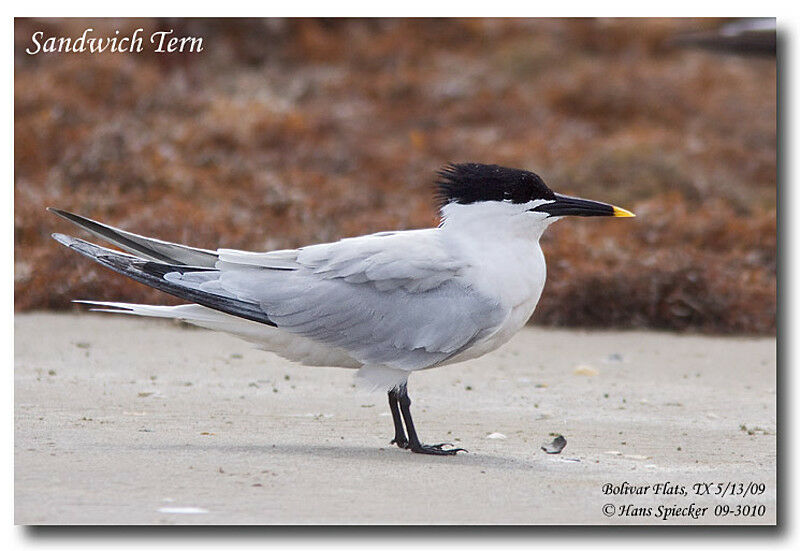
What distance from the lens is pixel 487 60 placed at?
15.1 meters

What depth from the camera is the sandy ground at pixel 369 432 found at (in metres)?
3.88

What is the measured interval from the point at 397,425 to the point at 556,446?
0.63 m

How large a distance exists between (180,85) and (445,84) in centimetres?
300

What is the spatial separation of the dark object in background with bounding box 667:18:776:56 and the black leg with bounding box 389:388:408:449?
7974mm

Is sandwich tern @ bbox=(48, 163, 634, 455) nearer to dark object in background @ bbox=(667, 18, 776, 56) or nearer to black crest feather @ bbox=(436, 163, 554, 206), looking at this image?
black crest feather @ bbox=(436, 163, 554, 206)

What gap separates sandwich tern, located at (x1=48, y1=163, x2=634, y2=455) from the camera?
15.5ft

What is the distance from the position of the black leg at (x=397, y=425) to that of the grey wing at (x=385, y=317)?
0.80 feet

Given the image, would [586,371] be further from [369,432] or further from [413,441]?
[413,441]

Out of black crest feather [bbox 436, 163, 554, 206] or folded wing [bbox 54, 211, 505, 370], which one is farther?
black crest feather [bbox 436, 163, 554, 206]

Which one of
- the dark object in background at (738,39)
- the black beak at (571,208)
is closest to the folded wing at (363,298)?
the black beak at (571,208)

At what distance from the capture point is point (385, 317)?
4758 millimetres

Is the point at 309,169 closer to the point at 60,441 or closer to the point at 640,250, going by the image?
the point at 640,250

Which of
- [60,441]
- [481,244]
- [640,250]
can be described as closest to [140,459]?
[60,441]

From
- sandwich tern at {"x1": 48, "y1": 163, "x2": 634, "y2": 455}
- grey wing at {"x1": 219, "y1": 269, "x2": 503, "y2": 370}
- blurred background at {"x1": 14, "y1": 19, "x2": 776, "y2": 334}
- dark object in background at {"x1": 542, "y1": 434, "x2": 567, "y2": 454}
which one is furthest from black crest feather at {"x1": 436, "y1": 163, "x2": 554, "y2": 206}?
blurred background at {"x1": 14, "y1": 19, "x2": 776, "y2": 334}
